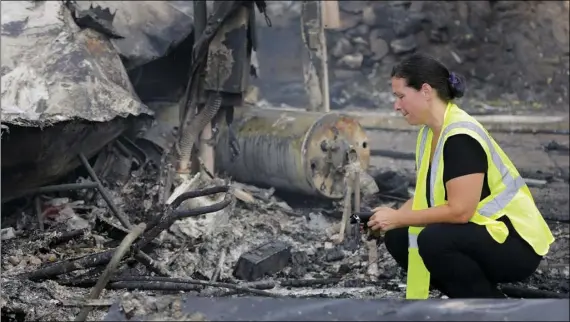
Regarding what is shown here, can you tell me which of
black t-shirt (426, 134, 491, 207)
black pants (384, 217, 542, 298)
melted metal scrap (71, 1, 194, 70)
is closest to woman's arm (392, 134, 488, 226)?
black t-shirt (426, 134, 491, 207)

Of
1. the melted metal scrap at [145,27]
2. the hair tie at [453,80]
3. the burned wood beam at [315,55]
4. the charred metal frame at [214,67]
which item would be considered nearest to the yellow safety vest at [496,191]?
the hair tie at [453,80]

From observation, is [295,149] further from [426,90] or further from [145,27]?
[426,90]

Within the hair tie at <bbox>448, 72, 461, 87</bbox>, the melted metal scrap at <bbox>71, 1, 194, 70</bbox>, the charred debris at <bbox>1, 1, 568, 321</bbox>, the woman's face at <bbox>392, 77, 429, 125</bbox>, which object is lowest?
the charred debris at <bbox>1, 1, 568, 321</bbox>

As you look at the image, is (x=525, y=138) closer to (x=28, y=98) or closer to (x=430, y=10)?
(x=430, y=10)

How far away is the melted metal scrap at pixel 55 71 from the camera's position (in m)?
4.52

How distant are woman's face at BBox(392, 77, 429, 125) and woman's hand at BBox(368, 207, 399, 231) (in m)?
0.42

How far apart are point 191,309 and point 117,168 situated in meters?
3.57

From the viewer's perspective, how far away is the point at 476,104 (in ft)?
37.0

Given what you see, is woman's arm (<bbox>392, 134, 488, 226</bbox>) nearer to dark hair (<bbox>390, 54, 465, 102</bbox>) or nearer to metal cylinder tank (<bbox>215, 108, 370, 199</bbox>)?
dark hair (<bbox>390, 54, 465, 102</bbox>)

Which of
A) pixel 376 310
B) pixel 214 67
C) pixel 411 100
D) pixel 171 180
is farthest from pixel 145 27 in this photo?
pixel 376 310

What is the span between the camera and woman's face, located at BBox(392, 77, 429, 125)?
9.98 feet

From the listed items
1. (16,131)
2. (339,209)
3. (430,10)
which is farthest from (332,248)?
(430,10)

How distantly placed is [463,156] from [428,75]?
1.26 ft

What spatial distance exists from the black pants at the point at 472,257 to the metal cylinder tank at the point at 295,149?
2.60 metres
